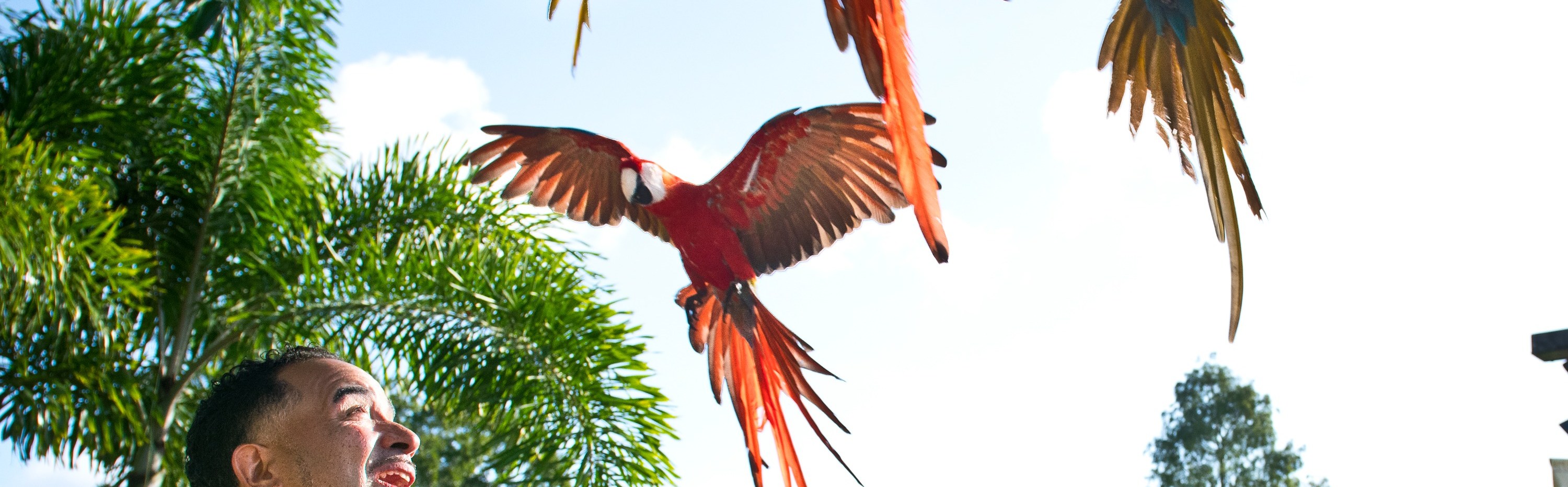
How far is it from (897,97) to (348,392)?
1.41 ft

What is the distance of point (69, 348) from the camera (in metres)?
2.18

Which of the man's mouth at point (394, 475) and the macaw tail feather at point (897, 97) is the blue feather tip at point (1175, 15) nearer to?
the macaw tail feather at point (897, 97)

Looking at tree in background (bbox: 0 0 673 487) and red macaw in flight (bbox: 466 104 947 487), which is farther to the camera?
tree in background (bbox: 0 0 673 487)

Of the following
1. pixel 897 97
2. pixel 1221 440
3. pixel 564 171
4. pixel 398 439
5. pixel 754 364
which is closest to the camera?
pixel 897 97

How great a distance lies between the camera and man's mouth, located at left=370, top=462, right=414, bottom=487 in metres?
0.77

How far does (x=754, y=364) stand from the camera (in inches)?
40.6

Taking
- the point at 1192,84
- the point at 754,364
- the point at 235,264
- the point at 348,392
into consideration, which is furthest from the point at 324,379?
the point at 235,264

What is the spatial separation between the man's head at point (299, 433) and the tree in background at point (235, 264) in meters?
1.09

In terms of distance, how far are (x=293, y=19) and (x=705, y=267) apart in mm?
1746

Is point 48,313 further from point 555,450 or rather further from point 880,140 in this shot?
point 880,140

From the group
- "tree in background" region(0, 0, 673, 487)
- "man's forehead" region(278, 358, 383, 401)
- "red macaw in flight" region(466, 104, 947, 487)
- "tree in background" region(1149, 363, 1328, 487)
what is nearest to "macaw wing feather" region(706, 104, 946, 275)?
"red macaw in flight" region(466, 104, 947, 487)

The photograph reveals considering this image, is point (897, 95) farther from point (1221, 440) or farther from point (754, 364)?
point (1221, 440)

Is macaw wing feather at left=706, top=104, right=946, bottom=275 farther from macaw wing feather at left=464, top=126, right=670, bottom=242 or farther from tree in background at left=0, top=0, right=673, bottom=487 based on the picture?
tree in background at left=0, top=0, right=673, bottom=487

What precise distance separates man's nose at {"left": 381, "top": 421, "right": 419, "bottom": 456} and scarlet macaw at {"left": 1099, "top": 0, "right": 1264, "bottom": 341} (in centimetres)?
54
